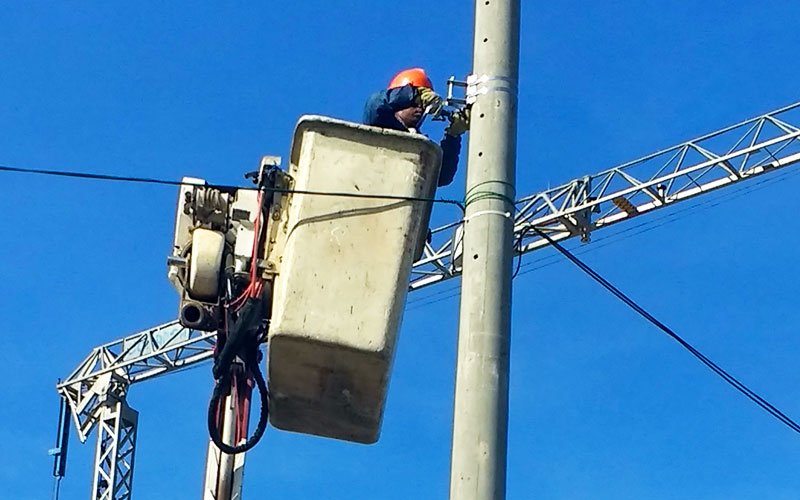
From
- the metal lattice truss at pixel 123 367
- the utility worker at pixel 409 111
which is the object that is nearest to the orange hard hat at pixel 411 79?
the utility worker at pixel 409 111

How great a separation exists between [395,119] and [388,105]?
0.21 ft

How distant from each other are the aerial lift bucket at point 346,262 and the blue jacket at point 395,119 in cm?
62

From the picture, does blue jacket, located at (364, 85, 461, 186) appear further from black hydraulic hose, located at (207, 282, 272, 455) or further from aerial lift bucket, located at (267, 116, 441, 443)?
black hydraulic hose, located at (207, 282, 272, 455)

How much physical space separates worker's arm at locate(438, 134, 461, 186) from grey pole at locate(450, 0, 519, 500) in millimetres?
712

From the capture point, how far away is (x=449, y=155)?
19.6 ft

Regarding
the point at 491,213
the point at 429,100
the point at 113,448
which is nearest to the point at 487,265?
the point at 491,213

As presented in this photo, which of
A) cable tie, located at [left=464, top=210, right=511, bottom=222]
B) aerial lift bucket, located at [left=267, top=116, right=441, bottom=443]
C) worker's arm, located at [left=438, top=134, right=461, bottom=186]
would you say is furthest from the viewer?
worker's arm, located at [left=438, top=134, right=461, bottom=186]

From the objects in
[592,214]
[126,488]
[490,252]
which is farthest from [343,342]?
[126,488]

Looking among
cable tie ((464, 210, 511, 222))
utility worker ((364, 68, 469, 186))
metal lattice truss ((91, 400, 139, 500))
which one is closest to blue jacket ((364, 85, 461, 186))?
utility worker ((364, 68, 469, 186))

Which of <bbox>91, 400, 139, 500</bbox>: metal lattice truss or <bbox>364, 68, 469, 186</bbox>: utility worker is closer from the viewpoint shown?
<bbox>364, 68, 469, 186</bbox>: utility worker

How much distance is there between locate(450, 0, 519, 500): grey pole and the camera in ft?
14.6

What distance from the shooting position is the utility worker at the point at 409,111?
5.84 metres

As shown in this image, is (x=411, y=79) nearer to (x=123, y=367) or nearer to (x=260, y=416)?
(x=260, y=416)

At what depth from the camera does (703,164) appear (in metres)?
25.1
